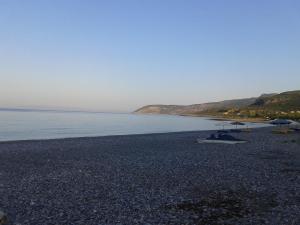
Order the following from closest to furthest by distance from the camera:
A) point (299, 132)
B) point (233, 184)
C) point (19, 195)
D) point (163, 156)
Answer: point (19, 195) < point (233, 184) < point (163, 156) < point (299, 132)

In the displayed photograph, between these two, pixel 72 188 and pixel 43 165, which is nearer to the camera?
pixel 72 188

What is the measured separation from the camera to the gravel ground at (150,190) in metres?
12.9

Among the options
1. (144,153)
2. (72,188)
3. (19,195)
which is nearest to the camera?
(19,195)

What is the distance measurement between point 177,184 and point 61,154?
51.7 ft

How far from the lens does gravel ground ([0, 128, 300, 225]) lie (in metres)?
12.9

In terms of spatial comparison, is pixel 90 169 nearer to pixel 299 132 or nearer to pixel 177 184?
pixel 177 184

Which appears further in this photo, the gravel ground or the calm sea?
the calm sea

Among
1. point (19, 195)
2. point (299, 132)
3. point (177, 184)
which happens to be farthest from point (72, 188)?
point (299, 132)

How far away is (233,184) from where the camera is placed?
18.6 meters

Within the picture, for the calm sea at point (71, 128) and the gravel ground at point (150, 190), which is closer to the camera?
the gravel ground at point (150, 190)

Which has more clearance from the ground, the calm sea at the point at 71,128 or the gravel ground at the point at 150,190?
the calm sea at the point at 71,128

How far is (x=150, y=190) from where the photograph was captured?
56.0 ft

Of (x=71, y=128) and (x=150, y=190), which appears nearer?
(x=150, y=190)

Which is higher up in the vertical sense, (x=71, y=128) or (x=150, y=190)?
(x=71, y=128)
